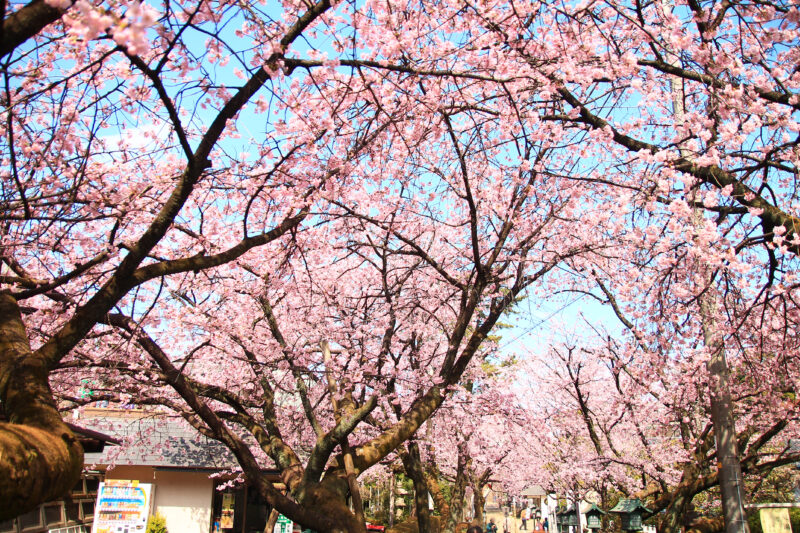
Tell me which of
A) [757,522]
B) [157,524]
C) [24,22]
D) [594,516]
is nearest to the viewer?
[24,22]

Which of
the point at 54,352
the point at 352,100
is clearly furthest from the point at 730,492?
the point at 54,352

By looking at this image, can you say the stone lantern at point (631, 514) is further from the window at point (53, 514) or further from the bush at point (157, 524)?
the bush at point (157, 524)

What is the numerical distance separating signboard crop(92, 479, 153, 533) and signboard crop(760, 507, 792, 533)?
10190mm

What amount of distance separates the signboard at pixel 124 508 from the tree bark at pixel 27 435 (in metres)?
6.22

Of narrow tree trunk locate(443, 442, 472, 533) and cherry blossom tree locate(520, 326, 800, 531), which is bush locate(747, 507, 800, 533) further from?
narrow tree trunk locate(443, 442, 472, 533)

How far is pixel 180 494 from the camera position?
13.4 m

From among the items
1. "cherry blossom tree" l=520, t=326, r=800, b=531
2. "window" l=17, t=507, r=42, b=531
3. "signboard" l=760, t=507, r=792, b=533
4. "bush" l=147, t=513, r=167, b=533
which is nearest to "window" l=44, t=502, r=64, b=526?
"window" l=17, t=507, r=42, b=531

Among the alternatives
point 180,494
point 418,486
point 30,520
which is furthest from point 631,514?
point 180,494

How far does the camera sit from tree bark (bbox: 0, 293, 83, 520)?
8.14ft

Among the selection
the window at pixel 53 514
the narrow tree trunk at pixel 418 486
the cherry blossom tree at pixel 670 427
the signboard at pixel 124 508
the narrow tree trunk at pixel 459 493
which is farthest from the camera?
the narrow tree trunk at pixel 459 493

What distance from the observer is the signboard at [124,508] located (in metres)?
8.84

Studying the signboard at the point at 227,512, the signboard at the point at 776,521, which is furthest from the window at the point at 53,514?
the signboard at the point at 776,521

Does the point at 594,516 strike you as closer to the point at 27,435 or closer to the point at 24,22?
the point at 27,435

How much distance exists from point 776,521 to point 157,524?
12.4m
